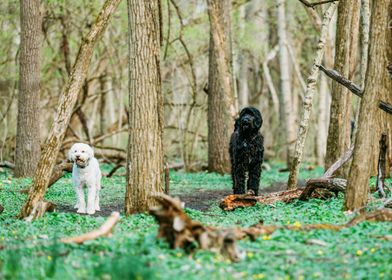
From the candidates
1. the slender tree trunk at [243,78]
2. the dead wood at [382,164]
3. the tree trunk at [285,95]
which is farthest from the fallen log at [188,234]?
the slender tree trunk at [243,78]

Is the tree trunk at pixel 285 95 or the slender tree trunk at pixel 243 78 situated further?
the slender tree trunk at pixel 243 78

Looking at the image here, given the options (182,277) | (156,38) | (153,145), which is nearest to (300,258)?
(182,277)

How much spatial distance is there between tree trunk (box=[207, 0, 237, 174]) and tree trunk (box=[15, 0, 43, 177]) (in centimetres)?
459

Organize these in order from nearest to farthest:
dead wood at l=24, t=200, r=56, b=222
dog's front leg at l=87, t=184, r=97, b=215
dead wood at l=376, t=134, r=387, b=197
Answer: dead wood at l=24, t=200, r=56, b=222
dead wood at l=376, t=134, r=387, b=197
dog's front leg at l=87, t=184, r=97, b=215

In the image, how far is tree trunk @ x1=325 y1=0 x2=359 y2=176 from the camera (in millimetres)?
14336

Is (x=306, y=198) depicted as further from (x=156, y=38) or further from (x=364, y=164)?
(x=156, y=38)

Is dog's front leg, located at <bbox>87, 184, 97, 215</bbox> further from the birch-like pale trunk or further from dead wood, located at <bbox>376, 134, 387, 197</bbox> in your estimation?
dead wood, located at <bbox>376, 134, 387, 197</bbox>

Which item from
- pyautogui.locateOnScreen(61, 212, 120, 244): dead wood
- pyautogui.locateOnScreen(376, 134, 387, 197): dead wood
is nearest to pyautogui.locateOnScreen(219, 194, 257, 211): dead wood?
pyautogui.locateOnScreen(376, 134, 387, 197): dead wood

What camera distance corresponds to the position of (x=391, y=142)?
15.9 metres

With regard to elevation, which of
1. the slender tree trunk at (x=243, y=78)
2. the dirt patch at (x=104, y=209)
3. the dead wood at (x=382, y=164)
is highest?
the slender tree trunk at (x=243, y=78)

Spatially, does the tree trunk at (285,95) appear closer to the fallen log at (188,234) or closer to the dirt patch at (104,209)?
the dirt patch at (104,209)

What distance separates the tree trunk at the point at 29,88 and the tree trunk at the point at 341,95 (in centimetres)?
708

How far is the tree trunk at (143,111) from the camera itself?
34.0 feet

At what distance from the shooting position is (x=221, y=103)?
20359mm
